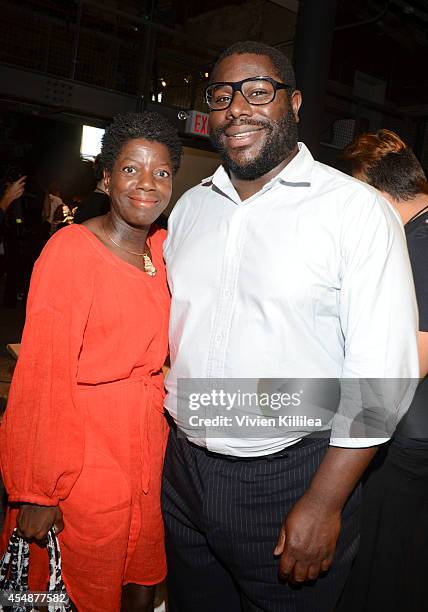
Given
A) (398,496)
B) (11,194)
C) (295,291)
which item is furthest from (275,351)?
(11,194)

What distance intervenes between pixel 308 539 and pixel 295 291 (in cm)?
59

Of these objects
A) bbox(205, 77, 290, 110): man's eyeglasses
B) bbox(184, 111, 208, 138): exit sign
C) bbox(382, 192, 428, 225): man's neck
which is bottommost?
bbox(382, 192, 428, 225): man's neck

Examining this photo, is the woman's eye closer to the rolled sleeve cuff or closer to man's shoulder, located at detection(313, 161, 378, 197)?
man's shoulder, located at detection(313, 161, 378, 197)

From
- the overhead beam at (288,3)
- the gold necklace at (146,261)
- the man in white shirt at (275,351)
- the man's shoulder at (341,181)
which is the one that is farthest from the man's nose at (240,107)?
the overhead beam at (288,3)

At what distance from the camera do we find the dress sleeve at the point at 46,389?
54.9 inches

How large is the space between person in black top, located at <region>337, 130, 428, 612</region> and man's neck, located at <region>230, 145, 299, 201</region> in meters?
0.57

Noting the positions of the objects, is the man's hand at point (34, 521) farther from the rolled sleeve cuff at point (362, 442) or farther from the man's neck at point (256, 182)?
the man's neck at point (256, 182)

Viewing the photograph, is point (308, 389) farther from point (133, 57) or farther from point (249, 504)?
point (133, 57)

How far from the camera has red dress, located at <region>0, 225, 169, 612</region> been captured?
4.60 ft

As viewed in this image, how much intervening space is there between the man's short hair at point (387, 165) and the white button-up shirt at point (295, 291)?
67cm

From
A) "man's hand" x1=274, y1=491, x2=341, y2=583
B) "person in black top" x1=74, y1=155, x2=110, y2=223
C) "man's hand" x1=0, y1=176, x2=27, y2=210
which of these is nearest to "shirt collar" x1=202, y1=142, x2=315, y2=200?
"man's hand" x1=274, y1=491, x2=341, y2=583

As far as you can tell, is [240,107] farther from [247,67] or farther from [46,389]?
[46,389]

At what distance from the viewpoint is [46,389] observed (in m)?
1.40

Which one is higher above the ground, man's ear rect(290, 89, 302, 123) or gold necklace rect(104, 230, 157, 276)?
man's ear rect(290, 89, 302, 123)
